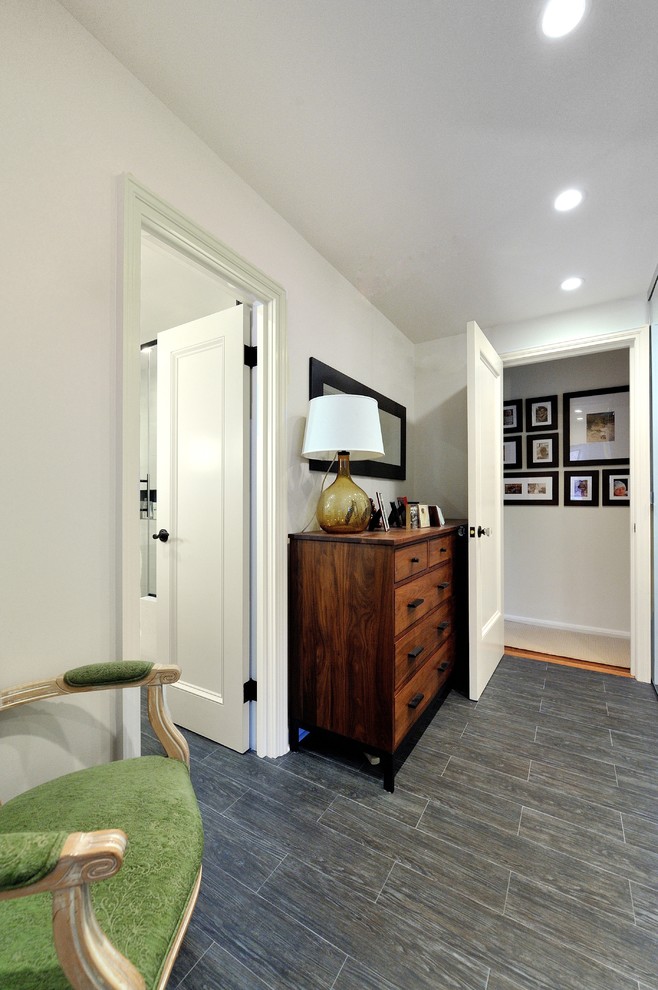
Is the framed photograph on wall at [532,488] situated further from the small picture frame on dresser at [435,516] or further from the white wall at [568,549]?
the small picture frame on dresser at [435,516]

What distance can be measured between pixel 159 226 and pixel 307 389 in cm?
93

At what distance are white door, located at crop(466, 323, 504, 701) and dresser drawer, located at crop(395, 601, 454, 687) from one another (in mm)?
177

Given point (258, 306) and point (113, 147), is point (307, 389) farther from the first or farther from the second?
point (113, 147)

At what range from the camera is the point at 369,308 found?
279 cm

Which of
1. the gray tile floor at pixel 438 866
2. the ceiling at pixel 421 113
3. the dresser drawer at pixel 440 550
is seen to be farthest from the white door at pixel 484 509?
the ceiling at pixel 421 113

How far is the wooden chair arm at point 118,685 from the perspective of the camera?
3.30ft

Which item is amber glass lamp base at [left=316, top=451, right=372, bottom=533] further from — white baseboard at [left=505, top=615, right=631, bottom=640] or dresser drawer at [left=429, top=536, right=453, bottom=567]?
white baseboard at [left=505, top=615, right=631, bottom=640]

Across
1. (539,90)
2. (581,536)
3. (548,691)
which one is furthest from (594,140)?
(581,536)

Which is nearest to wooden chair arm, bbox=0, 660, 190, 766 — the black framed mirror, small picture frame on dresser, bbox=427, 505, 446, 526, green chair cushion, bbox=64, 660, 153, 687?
green chair cushion, bbox=64, 660, 153, 687

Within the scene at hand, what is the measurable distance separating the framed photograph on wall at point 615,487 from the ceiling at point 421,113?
1873 mm

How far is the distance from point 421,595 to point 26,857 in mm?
1745

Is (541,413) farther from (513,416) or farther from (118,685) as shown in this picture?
(118,685)

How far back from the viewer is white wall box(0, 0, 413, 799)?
3.46 ft

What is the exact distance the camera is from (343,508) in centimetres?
197
